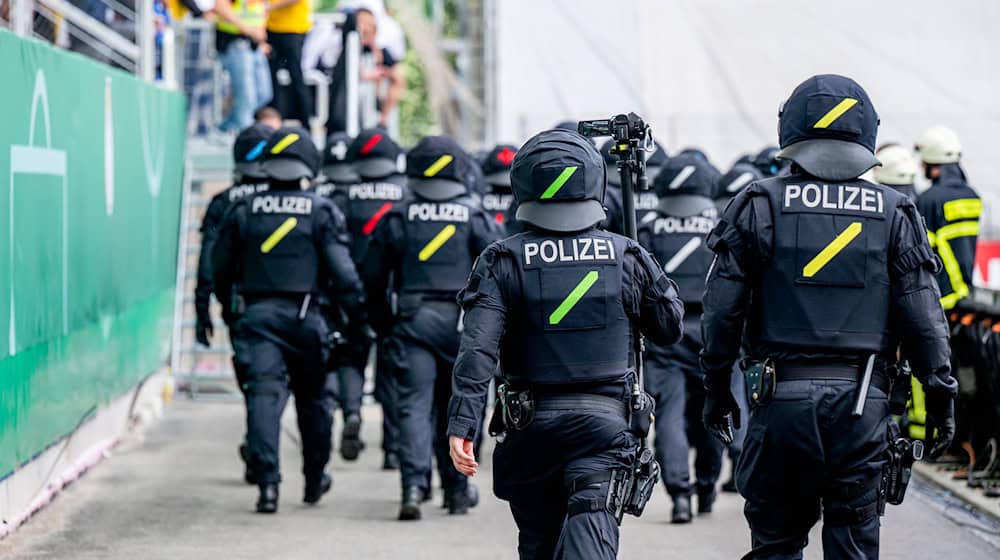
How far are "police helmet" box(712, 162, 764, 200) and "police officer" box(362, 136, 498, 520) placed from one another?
184 centimetres

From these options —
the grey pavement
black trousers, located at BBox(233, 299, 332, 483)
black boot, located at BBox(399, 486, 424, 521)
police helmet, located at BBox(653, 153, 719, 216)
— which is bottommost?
the grey pavement

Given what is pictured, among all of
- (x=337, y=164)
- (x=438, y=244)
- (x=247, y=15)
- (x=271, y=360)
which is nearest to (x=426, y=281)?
(x=438, y=244)

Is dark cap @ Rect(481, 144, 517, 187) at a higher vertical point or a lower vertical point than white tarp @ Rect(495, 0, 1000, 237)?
lower

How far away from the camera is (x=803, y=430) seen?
19.2 ft

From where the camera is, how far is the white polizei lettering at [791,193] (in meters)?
5.99

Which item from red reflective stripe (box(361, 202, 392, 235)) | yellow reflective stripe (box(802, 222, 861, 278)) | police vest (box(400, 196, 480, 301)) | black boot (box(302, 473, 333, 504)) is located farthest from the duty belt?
red reflective stripe (box(361, 202, 392, 235))

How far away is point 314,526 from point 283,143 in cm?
215

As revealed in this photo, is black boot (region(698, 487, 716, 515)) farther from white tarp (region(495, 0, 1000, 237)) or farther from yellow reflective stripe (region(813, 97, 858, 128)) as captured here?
white tarp (region(495, 0, 1000, 237))

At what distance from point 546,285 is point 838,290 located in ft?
3.37

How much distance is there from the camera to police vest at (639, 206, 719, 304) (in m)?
9.76

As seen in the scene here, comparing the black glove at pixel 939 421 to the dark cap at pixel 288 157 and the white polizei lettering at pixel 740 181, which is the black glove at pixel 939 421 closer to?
the dark cap at pixel 288 157

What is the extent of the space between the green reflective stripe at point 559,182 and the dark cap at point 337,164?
650 cm

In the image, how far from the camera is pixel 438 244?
965 cm

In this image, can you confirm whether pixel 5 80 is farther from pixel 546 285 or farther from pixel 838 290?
pixel 838 290
